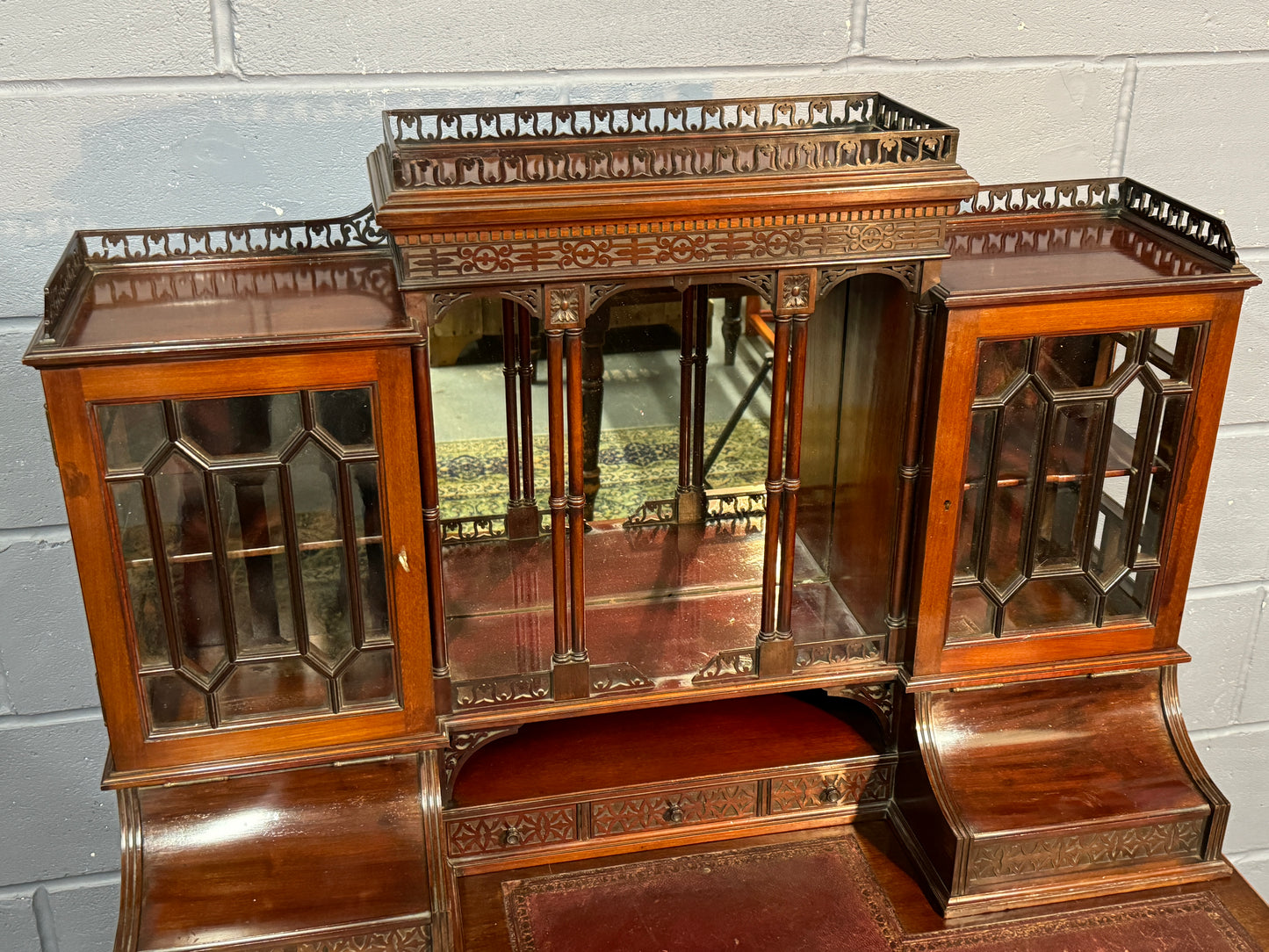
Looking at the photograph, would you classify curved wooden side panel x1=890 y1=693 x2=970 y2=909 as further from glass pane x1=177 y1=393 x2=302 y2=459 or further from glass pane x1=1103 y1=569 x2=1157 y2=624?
glass pane x1=177 y1=393 x2=302 y2=459

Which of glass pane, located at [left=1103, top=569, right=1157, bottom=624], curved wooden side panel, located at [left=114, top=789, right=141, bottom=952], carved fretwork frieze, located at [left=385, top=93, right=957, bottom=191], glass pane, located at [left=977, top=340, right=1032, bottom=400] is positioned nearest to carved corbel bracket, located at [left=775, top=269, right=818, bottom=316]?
carved fretwork frieze, located at [left=385, top=93, right=957, bottom=191]

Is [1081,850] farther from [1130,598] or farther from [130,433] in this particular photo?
[130,433]

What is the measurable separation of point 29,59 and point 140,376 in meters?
0.79

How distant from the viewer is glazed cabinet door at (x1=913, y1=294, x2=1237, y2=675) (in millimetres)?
1984

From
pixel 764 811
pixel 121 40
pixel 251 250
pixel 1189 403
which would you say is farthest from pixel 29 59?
pixel 1189 403

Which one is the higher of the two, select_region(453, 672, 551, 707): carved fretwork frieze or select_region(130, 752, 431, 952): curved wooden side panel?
select_region(453, 672, 551, 707): carved fretwork frieze

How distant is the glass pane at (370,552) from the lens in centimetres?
185

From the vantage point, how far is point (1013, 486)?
208 centimetres

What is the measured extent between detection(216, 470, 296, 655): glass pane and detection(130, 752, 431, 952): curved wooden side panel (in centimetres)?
26

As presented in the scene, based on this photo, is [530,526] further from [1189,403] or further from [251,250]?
[1189,403]

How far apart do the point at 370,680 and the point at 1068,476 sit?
119cm

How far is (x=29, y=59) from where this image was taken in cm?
213

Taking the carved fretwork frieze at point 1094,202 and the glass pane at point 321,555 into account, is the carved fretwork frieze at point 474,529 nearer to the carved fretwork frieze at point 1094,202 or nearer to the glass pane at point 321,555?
the glass pane at point 321,555

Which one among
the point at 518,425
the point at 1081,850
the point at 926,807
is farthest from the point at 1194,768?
the point at 518,425
